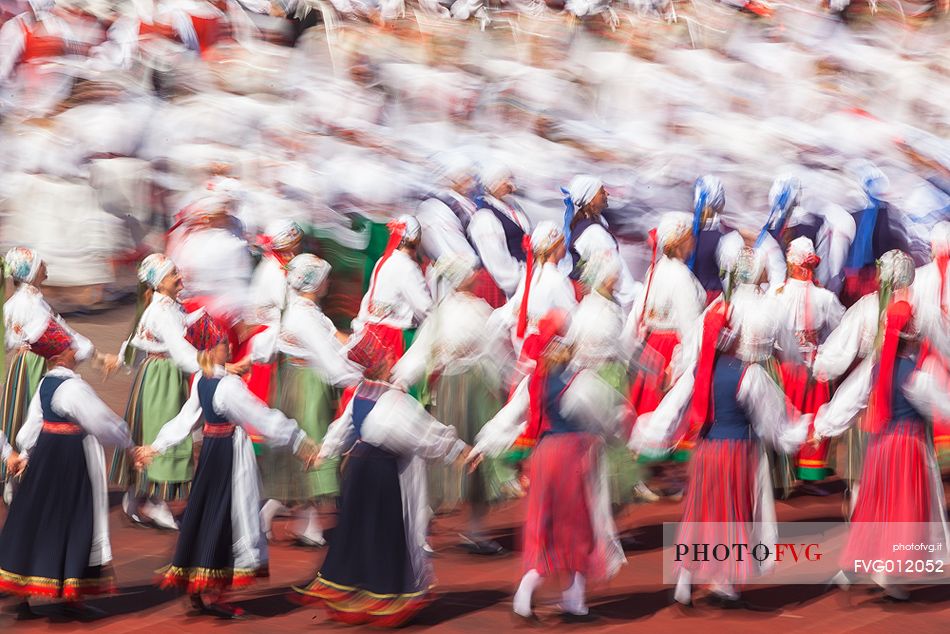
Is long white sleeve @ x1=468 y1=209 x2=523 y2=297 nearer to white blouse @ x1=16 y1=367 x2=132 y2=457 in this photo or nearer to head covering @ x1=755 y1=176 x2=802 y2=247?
head covering @ x1=755 y1=176 x2=802 y2=247

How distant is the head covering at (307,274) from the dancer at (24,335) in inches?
39.5

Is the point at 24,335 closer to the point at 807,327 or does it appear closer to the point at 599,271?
the point at 599,271

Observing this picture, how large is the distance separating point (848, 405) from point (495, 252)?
129 inches

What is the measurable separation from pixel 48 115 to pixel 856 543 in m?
9.49

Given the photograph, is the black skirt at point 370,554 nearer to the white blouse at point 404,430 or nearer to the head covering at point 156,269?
the white blouse at point 404,430

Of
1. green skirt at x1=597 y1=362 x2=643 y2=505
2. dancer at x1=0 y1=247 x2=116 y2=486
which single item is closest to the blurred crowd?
dancer at x1=0 y1=247 x2=116 y2=486

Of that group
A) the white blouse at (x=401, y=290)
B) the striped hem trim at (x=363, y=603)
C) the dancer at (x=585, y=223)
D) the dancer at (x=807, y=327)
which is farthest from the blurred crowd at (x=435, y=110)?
the striped hem trim at (x=363, y=603)

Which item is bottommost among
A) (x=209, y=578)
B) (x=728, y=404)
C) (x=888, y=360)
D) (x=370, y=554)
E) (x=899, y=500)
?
(x=209, y=578)

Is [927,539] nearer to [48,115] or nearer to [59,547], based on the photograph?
[59,547]

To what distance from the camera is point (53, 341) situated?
273 inches

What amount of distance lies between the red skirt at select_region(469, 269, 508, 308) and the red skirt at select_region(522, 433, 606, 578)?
2.77 metres

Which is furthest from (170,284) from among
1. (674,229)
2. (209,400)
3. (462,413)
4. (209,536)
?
(674,229)

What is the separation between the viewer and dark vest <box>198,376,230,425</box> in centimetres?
682

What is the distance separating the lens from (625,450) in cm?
800
